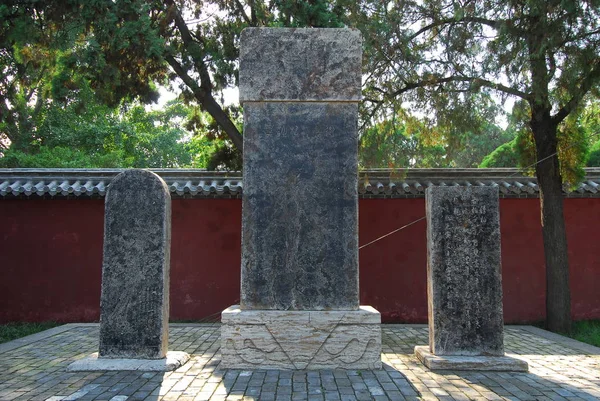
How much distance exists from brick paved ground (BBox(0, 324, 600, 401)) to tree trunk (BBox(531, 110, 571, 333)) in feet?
6.41

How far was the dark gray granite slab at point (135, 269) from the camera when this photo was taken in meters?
4.91

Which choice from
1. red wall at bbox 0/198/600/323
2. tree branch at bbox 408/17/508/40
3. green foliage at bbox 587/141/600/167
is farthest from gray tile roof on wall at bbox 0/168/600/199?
green foliage at bbox 587/141/600/167

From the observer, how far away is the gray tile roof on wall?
29.3 ft

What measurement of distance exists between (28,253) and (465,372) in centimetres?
765

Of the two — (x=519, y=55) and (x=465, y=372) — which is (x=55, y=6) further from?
(x=465, y=372)

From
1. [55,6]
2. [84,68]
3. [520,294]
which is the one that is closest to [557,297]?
[520,294]

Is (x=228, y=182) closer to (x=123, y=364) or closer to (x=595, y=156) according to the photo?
(x=123, y=364)

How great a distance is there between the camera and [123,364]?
15.5 feet

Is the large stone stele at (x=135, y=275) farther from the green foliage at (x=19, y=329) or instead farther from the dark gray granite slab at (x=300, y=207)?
the green foliage at (x=19, y=329)

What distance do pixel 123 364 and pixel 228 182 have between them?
4.90 m

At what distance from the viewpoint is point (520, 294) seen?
8.98m

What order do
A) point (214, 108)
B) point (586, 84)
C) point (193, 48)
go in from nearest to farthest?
point (586, 84) → point (193, 48) → point (214, 108)

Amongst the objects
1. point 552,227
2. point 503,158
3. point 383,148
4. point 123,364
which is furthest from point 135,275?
point 503,158

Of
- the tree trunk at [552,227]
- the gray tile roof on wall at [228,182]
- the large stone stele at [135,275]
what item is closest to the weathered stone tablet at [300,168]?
the large stone stele at [135,275]
